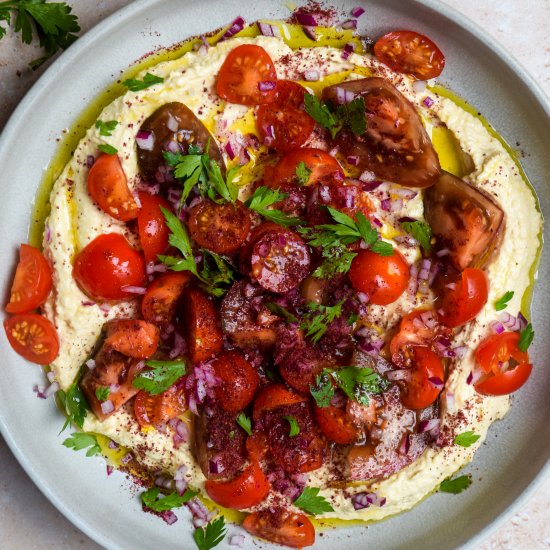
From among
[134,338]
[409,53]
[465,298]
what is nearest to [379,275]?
[465,298]

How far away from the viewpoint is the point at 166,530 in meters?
4.42

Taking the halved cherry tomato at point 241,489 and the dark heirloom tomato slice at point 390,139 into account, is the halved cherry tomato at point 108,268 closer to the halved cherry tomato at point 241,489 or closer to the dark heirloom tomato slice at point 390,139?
the halved cherry tomato at point 241,489

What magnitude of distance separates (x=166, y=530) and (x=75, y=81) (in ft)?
9.43

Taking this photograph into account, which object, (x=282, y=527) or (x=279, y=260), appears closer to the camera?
(x=279, y=260)

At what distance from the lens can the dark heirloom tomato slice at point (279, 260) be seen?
12.9 ft

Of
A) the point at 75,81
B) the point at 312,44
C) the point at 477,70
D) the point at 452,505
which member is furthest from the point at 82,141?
the point at 452,505

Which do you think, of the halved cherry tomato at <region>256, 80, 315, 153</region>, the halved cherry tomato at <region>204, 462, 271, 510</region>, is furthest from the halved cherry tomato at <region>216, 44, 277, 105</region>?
the halved cherry tomato at <region>204, 462, 271, 510</region>

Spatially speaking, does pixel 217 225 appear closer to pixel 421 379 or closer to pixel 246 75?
pixel 246 75

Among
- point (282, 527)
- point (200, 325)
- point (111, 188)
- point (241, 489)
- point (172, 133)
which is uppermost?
point (172, 133)

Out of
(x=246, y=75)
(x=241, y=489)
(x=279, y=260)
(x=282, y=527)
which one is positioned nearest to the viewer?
(x=279, y=260)

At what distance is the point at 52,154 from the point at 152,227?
844mm

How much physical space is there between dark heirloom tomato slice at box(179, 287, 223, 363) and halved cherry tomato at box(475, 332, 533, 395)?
1.62 metres

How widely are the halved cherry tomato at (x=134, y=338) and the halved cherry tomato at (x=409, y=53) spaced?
2184mm

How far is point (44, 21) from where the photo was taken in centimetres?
404
